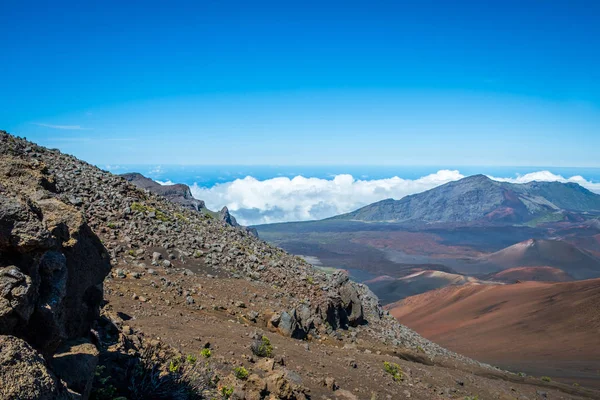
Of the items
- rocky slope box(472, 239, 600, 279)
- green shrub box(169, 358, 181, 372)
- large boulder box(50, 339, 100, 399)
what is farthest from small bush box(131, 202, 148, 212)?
rocky slope box(472, 239, 600, 279)

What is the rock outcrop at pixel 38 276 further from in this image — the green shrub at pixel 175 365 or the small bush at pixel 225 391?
the small bush at pixel 225 391

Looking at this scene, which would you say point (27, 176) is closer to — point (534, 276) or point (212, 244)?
point (212, 244)

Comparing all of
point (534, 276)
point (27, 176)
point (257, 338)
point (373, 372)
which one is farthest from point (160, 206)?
point (534, 276)

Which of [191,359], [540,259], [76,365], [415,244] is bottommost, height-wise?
[415,244]

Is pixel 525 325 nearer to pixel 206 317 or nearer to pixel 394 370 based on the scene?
pixel 394 370

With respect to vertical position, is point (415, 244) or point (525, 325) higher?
point (525, 325)

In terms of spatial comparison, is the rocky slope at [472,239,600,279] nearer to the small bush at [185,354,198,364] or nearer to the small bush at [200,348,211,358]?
the small bush at [200,348,211,358]

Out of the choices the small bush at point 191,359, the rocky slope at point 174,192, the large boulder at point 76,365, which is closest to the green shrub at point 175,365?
the small bush at point 191,359

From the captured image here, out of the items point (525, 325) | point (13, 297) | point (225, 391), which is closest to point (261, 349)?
point (225, 391)
